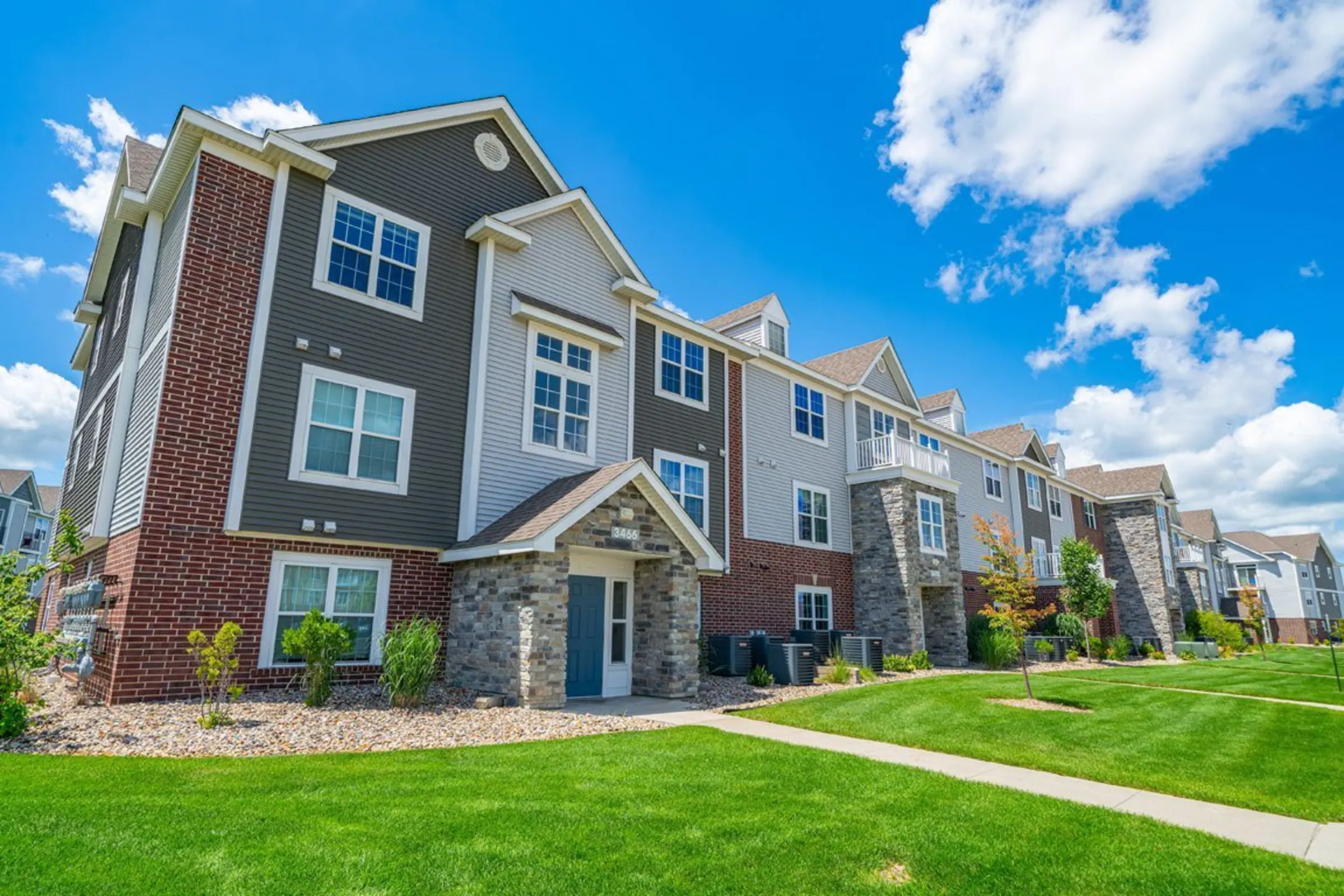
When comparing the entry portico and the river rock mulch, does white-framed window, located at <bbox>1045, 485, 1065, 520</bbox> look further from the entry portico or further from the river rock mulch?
the river rock mulch

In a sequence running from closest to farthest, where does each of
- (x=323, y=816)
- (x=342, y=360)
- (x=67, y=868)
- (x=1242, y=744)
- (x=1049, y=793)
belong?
(x=67, y=868)
(x=323, y=816)
(x=1049, y=793)
(x=1242, y=744)
(x=342, y=360)

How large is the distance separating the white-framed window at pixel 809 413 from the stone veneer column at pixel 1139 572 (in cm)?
2329

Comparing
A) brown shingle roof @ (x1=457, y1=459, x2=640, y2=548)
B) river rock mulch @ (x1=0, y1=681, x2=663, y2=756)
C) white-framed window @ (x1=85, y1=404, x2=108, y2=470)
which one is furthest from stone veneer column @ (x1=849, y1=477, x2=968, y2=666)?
white-framed window @ (x1=85, y1=404, x2=108, y2=470)

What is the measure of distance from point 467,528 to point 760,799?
27.1 feet

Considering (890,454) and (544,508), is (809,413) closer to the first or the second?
(890,454)

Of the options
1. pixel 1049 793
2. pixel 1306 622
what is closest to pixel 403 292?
pixel 1049 793

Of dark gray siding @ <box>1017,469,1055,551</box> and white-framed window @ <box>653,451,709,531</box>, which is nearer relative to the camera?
white-framed window @ <box>653,451,709,531</box>

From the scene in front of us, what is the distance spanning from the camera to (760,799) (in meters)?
6.48

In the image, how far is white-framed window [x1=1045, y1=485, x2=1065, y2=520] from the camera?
35781 millimetres

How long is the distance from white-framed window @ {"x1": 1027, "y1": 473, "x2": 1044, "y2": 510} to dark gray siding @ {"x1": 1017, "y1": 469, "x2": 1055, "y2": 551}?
0.47ft

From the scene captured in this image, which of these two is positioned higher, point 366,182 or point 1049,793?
point 366,182

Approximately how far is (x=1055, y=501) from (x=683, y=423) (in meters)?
26.2

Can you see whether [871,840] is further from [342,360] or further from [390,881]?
[342,360]

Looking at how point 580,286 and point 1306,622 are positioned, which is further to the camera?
point 1306,622
